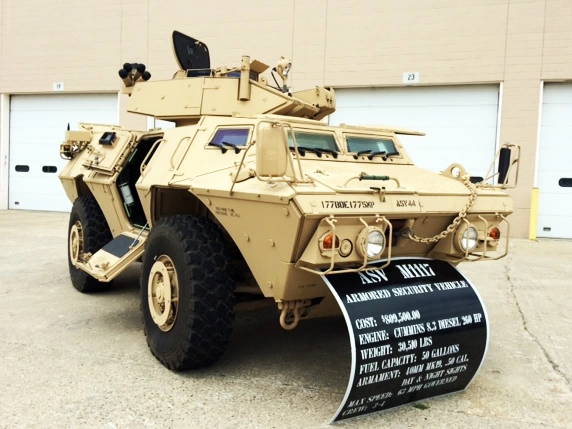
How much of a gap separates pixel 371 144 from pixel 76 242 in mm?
3636

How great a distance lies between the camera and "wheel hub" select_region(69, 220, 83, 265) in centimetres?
663

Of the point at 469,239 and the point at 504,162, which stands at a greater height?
the point at 504,162

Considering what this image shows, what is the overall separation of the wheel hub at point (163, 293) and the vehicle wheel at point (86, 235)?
2200 mm

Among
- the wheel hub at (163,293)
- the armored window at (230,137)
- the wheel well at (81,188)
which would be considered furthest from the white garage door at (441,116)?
the wheel hub at (163,293)

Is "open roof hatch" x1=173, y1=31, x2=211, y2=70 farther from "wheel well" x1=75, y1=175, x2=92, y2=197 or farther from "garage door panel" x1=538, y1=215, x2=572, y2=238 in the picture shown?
"garage door panel" x1=538, y1=215, x2=572, y2=238

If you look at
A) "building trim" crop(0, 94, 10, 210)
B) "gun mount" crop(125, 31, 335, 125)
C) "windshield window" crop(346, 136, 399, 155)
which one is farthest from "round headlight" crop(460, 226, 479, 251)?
"building trim" crop(0, 94, 10, 210)

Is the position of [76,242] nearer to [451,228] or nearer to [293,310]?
[293,310]

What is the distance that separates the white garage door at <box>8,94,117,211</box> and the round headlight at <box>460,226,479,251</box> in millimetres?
13675

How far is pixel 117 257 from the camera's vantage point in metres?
5.32

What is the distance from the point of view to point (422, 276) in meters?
3.95

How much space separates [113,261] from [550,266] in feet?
23.2

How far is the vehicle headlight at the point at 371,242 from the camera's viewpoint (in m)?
3.41

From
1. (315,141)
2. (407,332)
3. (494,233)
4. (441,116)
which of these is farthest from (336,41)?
(407,332)

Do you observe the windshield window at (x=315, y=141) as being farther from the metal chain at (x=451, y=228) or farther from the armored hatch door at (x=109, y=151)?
the armored hatch door at (x=109, y=151)
